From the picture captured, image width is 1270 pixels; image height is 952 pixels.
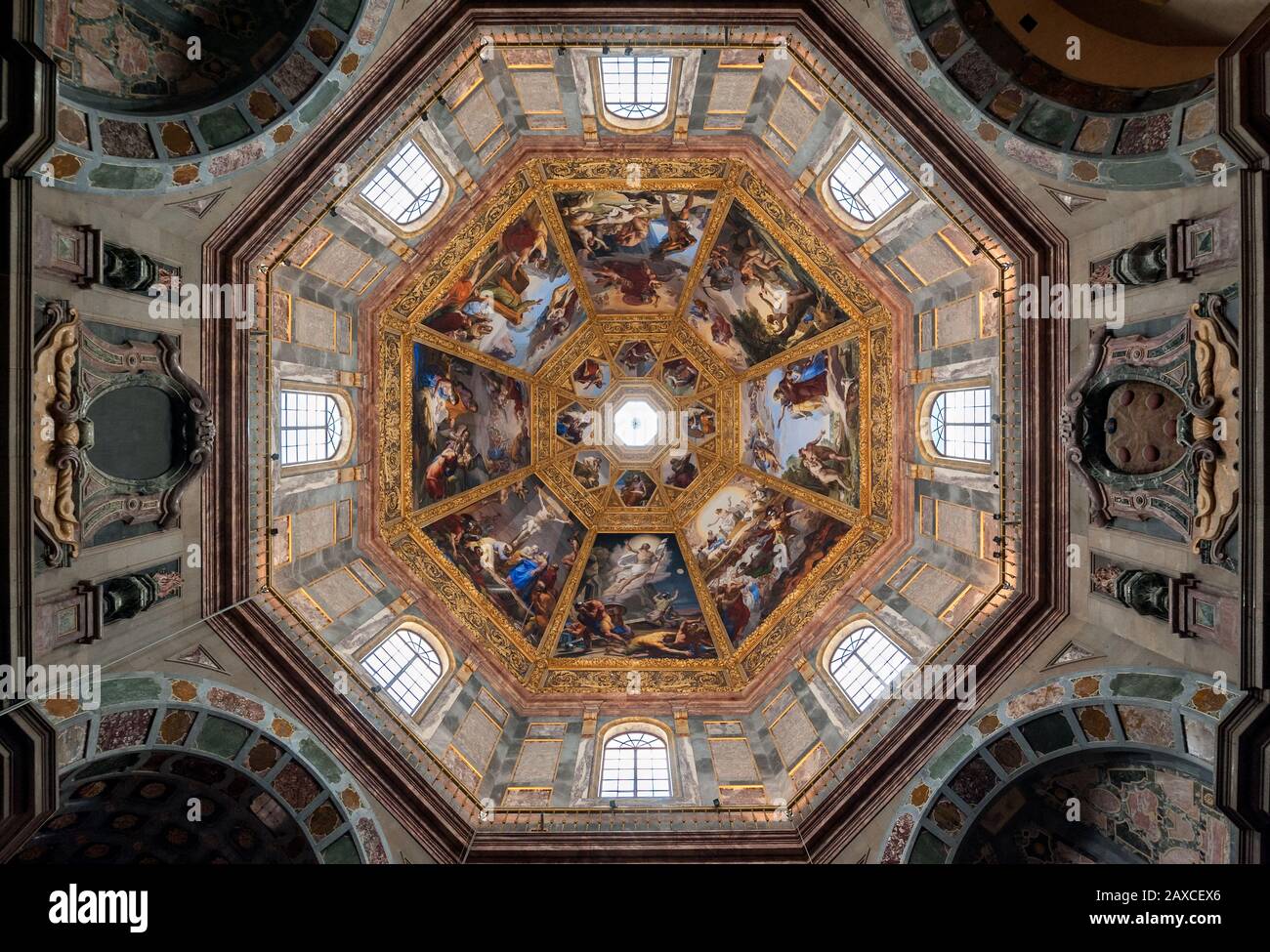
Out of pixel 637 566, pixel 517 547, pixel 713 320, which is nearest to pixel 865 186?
pixel 713 320

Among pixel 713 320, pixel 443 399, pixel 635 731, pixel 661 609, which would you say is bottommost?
pixel 635 731

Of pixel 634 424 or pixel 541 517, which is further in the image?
pixel 634 424

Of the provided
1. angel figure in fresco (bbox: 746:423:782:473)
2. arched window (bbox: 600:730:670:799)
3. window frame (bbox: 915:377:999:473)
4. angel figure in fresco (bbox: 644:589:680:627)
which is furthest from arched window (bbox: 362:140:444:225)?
arched window (bbox: 600:730:670:799)

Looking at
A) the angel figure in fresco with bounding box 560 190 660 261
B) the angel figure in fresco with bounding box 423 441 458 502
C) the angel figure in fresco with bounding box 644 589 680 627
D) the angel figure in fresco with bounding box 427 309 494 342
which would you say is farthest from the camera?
the angel figure in fresco with bounding box 644 589 680 627

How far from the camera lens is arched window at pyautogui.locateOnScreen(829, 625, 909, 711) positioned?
51.0 ft

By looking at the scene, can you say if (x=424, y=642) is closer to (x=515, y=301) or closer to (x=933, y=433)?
(x=515, y=301)

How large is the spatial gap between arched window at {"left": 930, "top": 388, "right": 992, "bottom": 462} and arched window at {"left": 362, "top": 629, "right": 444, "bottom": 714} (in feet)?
42.8

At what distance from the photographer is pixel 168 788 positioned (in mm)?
11844

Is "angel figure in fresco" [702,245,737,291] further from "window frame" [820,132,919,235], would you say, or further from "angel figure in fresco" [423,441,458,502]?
"angel figure in fresco" [423,441,458,502]

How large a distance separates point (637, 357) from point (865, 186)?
951cm

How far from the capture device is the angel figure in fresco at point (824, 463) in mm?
19203

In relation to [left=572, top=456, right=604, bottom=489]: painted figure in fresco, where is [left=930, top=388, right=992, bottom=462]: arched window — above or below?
above

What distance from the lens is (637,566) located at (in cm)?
2148
